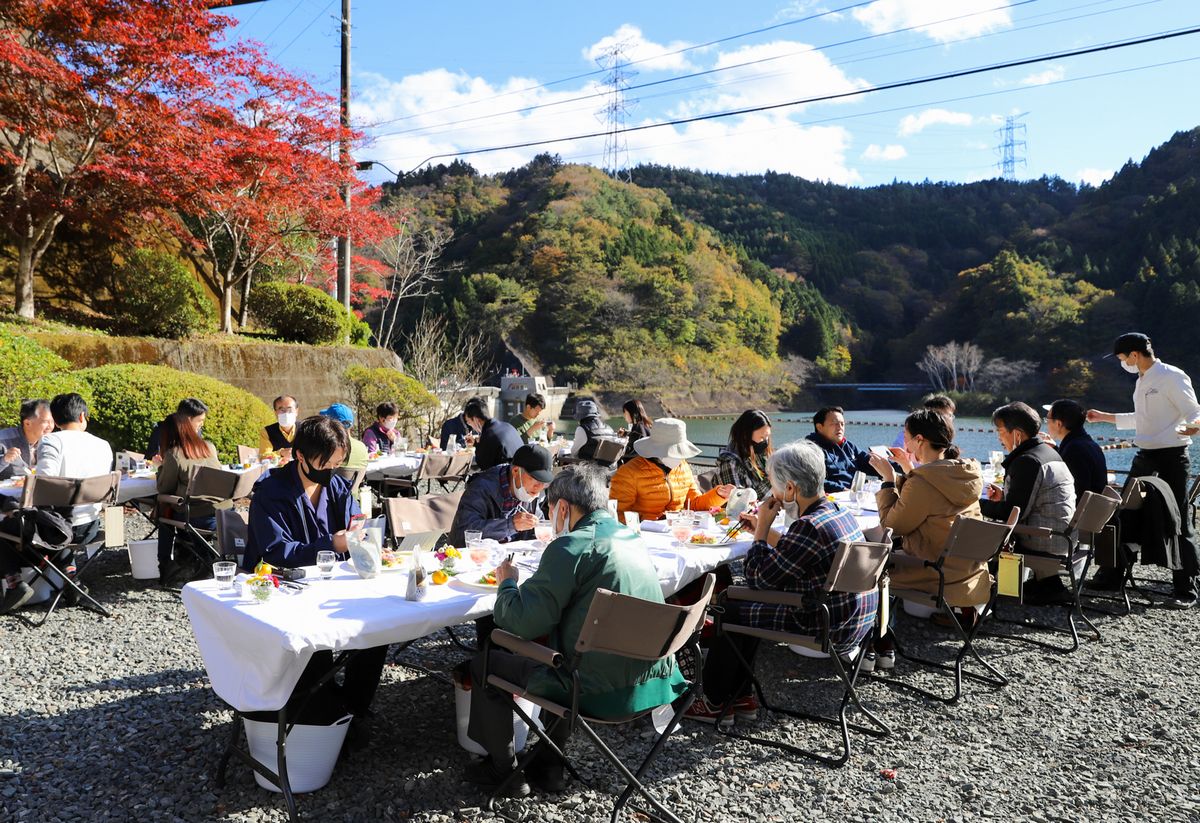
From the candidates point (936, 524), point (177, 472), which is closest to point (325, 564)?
point (177, 472)

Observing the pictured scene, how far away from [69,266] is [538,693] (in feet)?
41.2

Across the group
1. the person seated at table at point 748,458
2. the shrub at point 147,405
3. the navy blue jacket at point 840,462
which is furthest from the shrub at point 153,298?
the navy blue jacket at point 840,462

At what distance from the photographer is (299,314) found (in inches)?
554

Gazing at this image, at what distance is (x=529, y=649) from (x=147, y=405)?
7.76 m

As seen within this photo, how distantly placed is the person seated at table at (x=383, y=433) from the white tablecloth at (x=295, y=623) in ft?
17.5

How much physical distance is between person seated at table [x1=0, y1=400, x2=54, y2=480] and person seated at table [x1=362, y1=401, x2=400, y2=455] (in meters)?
3.00

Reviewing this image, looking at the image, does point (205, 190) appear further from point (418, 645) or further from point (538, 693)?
point (538, 693)

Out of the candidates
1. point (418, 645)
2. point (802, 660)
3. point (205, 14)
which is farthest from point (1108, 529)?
point (205, 14)

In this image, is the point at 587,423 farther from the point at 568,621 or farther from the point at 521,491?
the point at 568,621

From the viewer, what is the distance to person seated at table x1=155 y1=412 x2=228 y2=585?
17.9ft

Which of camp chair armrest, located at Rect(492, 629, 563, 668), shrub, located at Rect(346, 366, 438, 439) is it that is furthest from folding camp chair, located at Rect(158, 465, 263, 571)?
shrub, located at Rect(346, 366, 438, 439)

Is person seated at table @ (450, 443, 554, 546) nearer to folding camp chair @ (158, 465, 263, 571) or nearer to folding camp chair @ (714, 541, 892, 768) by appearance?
folding camp chair @ (714, 541, 892, 768)

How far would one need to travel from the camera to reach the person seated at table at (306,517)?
3367mm

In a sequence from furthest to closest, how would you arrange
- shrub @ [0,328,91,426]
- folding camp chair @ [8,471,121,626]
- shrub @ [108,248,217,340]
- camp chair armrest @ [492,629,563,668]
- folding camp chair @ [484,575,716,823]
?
1. shrub @ [108,248,217,340]
2. shrub @ [0,328,91,426]
3. folding camp chair @ [8,471,121,626]
4. camp chair armrest @ [492,629,563,668]
5. folding camp chair @ [484,575,716,823]
